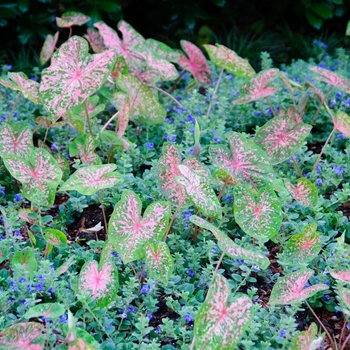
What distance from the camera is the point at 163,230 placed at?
1.72 m

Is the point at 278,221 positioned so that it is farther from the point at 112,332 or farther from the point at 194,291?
the point at 112,332

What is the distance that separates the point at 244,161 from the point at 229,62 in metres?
0.81

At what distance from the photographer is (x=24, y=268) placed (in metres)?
1.72

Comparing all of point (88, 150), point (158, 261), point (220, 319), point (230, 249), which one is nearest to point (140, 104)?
point (88, 150)

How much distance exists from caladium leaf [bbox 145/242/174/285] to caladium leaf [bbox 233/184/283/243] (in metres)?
0.25

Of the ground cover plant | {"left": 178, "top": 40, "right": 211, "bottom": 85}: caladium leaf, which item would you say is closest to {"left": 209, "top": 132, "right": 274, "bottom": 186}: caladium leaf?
the ground cover plant

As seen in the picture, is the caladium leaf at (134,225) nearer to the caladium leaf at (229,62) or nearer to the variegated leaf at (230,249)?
the variegated leaf at (230,249)

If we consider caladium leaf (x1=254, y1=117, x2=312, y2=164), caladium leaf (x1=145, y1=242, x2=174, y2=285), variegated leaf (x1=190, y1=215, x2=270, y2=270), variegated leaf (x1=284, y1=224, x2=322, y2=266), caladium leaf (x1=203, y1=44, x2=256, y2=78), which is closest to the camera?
variegated leaf (x1=190, y1=215, x2=270, y2=270)

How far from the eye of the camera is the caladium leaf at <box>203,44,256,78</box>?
2.61 m

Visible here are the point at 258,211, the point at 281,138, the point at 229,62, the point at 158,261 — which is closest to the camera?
the point at 158,261

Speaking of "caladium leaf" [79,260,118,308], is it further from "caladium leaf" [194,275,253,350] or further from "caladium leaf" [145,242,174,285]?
"caladium leaf" [194,275,253,350]

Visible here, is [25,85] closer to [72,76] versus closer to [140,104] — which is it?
[72,76]

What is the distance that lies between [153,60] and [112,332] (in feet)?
3.89

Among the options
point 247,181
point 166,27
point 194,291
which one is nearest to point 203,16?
point 166,27
